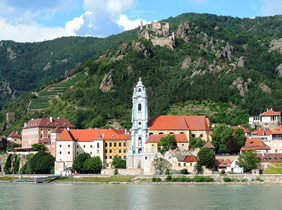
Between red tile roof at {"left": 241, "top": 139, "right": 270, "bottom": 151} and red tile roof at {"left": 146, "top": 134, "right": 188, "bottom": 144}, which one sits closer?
red tile roof at {"left": 241, "top": 139, "right": 270, "bottom": 151}

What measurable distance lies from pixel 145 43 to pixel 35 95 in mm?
36386

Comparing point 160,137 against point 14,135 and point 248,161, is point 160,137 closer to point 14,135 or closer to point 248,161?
point 248,161

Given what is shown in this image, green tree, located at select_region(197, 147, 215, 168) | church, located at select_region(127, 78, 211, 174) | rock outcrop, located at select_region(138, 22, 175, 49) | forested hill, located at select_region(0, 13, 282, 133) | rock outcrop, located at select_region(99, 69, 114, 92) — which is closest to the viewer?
green tree, located at select_region(197, 147, 215, 168)

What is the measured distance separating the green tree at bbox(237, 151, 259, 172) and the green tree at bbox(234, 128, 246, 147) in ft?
35.2

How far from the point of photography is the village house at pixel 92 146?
105875 mm

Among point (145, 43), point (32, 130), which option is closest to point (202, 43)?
point (145, 43)

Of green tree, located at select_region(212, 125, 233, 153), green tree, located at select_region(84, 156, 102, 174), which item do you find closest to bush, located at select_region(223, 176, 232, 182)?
green tree, located at select_region(212, 125, 233, 153)

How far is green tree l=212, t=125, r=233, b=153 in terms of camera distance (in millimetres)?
97562

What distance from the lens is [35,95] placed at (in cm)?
17638

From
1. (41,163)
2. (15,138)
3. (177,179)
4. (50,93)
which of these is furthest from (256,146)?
(50,93)

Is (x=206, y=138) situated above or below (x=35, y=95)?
below

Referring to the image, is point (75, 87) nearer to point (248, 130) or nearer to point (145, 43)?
point (145, 43)

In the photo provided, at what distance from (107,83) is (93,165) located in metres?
63.6

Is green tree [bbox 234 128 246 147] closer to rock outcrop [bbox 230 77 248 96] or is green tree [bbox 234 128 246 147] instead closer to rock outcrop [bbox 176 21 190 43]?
rock outcrop [bbox 230 77 248 96]
